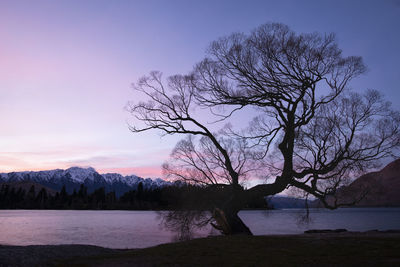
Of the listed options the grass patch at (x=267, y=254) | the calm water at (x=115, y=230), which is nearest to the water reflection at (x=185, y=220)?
the calm water at (x=115, y=230)

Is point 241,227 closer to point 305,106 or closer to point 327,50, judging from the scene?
point 305,106

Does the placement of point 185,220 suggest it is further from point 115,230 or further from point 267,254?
point 115,230

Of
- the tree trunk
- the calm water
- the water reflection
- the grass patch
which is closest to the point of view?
the grass patch

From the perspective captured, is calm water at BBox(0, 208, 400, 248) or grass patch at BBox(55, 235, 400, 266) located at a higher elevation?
grass patch at BBox(55, 235, 400, 266)

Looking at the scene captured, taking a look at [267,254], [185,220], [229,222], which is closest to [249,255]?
[267,254]

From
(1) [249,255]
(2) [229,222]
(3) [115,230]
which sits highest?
(2) [229,222]

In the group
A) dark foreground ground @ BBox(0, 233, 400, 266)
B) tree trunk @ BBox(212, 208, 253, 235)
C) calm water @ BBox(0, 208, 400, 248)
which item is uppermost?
tree trunk @ BBox(212, 208, 253, 235)

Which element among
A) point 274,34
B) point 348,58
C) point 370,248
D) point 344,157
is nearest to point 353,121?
point 344,157

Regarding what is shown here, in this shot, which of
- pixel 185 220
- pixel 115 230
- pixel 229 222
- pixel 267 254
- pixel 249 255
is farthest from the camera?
pixel 115 230

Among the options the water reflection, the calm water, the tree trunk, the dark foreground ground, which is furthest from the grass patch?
the calm water

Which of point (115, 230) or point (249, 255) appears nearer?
point (249, 255)

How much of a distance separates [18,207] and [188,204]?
196m

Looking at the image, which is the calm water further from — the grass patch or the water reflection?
the grass patch

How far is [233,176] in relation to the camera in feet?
71.2
